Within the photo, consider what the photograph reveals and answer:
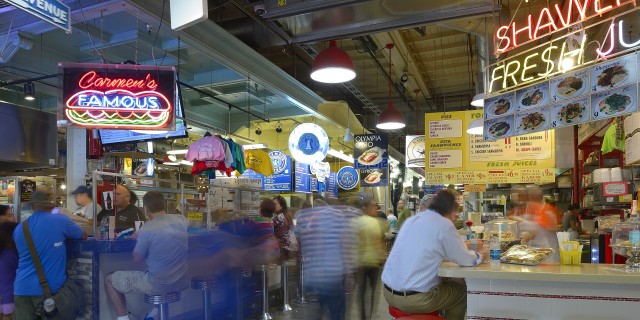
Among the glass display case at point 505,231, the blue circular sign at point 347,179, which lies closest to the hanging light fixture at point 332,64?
the glass display case at point 505,231

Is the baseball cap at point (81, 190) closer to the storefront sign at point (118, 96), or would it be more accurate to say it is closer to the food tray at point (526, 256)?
the storefront sign at point (118, 96)

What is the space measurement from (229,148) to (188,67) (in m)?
2.26

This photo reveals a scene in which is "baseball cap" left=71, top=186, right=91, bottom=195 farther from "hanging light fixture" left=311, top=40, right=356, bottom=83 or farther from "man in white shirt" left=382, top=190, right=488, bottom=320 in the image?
"man in white shirt" left=382, top=190, right=488, bottom=320

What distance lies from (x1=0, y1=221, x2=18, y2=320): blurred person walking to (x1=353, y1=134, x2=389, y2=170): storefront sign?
8.64 metres

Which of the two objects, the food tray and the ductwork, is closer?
the food tray

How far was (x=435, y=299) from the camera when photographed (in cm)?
421

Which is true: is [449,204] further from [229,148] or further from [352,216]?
[229,148]

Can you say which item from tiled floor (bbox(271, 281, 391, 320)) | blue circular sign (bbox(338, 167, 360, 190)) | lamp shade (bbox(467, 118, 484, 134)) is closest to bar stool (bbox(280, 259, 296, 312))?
tiled floor (bbox(271, 281, 391, 320))

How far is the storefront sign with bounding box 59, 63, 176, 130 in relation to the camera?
17.7 feet

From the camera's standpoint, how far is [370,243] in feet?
23.3

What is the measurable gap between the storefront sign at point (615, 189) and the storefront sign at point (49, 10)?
333 inches

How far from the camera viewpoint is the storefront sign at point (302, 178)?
43.1 feet

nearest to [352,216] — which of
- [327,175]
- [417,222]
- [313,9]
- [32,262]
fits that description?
[417,222]

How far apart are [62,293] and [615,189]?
8.42 m
